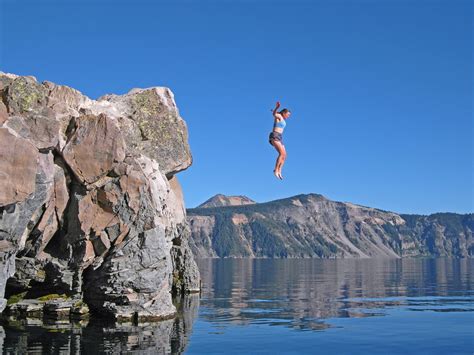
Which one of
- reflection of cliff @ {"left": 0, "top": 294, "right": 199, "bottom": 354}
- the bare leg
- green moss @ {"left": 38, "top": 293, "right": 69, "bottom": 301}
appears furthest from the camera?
green moss @ {"left": 38, "top": 293, "right": 69, "bottom": 301}

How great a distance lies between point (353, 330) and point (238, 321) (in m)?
10.1

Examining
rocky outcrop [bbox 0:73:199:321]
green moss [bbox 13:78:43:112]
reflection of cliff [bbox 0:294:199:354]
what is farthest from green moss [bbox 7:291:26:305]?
green moss [bbox 13:78:43:112]

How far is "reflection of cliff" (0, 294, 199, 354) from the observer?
1314 inches

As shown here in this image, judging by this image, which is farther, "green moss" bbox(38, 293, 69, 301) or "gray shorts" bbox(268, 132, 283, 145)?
"green moss" bbox(38, 293, 69, 301)

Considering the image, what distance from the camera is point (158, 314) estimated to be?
4569 centimetres

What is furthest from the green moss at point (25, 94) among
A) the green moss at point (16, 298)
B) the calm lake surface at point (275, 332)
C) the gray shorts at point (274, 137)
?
the gray shorts at point (274, 137)

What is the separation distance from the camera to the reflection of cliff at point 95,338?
33375mm

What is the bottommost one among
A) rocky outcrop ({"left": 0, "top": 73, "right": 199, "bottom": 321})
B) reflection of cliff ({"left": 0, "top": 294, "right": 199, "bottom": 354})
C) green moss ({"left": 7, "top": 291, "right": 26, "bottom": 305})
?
reflection of cliff ({"left": 0, "top": 294, "right": 199, "bottom": 354})

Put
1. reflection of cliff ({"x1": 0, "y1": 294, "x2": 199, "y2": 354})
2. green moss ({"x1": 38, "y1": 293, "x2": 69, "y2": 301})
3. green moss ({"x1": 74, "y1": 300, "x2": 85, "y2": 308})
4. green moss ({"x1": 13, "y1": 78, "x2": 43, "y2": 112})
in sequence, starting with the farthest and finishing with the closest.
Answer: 1. green moss ({"x1": 38, "y1": 293, "x2": 69, "y2": 301})
2. green moss ({"x1": 74, "y1": 300, "x2": 85, "y2": 308})
3. green moss ({"x1": 13, "y1": 78, "x2": 43, "y2": 112})
4. reflection of cliff ({"x1": 0, "y1": 294, "x2": 199, "y2": 354})

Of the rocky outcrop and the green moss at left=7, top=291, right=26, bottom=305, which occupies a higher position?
the rocky outcrop

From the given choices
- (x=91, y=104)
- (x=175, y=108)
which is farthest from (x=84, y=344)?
(x=175, y=108)

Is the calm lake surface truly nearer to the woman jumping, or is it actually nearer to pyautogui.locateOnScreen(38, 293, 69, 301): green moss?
pyautogui.locateOnScreen(38, 293, 69, 301): green moss

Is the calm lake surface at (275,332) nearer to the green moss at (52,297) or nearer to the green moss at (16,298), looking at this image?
the green moss at (52,297)

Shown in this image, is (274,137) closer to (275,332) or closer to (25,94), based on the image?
(275,332)
